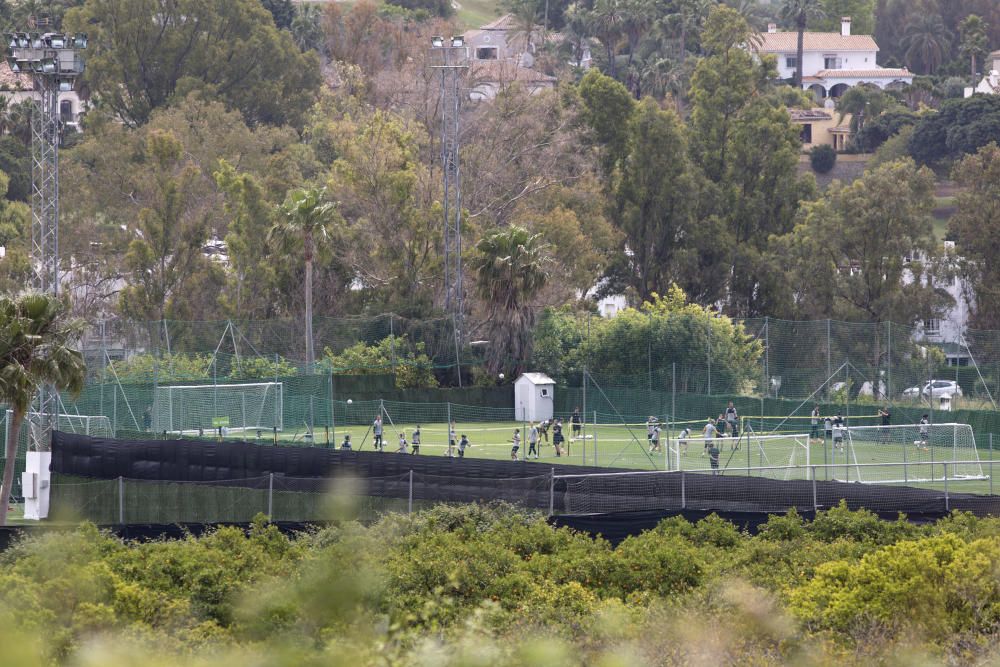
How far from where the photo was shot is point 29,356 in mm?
32469

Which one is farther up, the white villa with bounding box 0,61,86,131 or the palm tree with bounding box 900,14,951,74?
the palm tree with bounding box 900,14,951,74

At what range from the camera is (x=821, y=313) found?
235ft

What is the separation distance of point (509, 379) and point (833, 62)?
9099cm

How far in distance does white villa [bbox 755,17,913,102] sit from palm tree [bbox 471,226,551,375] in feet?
275

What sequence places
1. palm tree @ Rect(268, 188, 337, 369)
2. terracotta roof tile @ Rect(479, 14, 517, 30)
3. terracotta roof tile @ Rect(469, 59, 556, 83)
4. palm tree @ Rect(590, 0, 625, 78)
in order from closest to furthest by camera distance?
palm tree @ Rect(268, 188, 337, 369)
terracotta roof tile @ Rect(469, 59, 556, 83)
palm tree @ Rect(590, 0, 625, 78)
terracotta roof tile @ Rect(479, 14, 517, 30)

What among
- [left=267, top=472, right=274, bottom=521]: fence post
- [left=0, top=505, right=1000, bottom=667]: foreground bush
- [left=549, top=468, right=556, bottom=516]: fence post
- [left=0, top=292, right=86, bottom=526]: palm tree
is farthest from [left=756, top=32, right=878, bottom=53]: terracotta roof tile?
[left=0, top=505, right=1000, bottom=667]: foreground bush

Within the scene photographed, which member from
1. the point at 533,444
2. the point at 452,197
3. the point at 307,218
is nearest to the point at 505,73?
the point at 452,197

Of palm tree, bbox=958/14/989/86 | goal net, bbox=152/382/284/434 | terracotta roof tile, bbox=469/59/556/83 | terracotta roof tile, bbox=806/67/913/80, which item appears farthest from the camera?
terracotta roof tile, bbox=806/67/913/80

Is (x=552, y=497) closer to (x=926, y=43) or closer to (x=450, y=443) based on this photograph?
(x=450, y=443)

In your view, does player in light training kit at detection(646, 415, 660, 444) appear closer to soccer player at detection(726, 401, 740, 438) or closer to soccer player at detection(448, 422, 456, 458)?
soccer player at detection(726, 401, 740, 438)

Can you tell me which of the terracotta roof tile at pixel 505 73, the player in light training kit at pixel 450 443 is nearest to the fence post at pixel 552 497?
the player in light training kit at pixel 450 443

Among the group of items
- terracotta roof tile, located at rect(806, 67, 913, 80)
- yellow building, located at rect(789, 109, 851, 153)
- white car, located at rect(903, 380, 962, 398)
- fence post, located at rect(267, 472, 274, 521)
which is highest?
terracotta roof tile, located at rect(806, 67, 913, 80)

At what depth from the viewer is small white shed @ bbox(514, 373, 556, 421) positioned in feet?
177

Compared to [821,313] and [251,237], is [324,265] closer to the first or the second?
[251,237]
